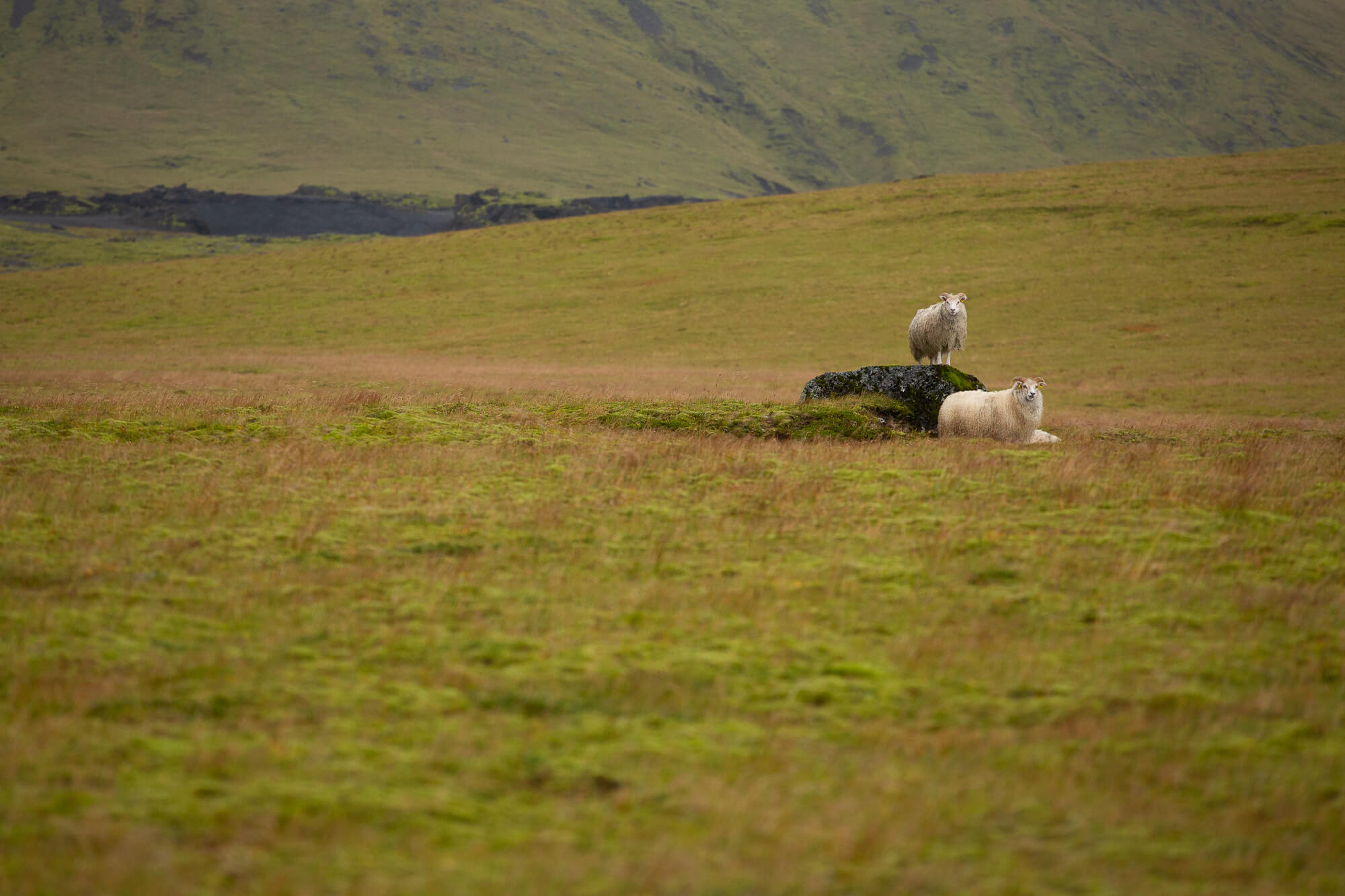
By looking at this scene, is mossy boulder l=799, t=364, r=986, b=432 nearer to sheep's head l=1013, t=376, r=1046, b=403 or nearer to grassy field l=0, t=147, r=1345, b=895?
sheep's head l=1013, t=376, r=1046, b=403

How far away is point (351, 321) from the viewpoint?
53.2 meters

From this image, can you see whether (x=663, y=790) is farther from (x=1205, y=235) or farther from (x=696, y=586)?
(x=1205, y=235)

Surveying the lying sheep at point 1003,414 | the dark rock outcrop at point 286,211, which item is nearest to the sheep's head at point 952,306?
the lying sheep at point 1003,414

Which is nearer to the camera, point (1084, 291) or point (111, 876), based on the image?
point (111, 876)

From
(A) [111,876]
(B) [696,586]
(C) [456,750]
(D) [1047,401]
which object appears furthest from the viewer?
(D) [1047,401]

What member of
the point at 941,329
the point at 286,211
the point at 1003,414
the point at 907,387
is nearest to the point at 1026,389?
the point at 1003,414

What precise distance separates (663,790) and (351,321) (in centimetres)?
5133

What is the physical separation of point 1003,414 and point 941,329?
510 centimetres

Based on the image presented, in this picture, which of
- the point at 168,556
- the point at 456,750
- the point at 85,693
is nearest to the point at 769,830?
the point at 456,750

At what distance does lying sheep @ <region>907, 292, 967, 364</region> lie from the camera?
22344mm

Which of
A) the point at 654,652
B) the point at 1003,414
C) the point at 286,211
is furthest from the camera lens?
the point at 286,211

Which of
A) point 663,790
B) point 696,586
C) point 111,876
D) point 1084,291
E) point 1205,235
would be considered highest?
point 1205,235

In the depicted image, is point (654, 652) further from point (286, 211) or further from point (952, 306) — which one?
point (286, 211)

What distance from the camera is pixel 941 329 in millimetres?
22906
